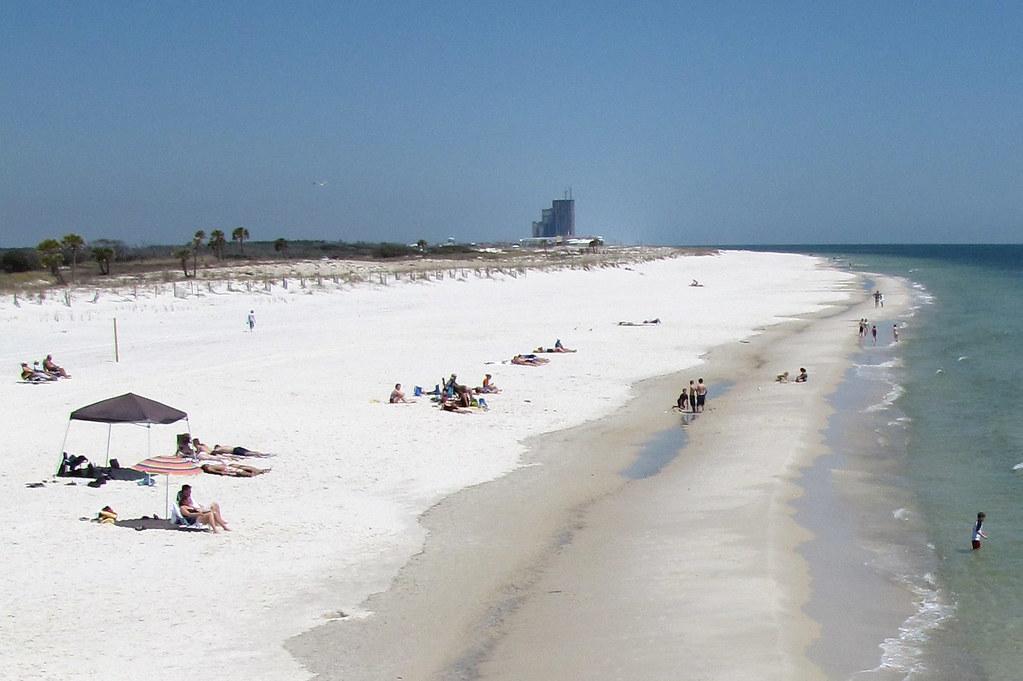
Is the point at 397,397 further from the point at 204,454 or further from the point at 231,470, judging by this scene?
the point at 231,470

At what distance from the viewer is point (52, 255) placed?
176 ft

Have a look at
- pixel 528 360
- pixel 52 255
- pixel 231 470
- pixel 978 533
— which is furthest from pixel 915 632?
pixel 52 255

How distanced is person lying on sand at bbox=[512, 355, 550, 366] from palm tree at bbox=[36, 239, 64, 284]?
30419mm

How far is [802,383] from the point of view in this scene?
28656 mm

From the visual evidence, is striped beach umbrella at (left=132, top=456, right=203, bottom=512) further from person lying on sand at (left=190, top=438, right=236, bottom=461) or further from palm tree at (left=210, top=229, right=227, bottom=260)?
palm tree at (left=210, top=229, right=227, bottom=260)

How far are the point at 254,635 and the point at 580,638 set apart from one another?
11.1 feet

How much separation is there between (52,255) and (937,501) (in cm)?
4988

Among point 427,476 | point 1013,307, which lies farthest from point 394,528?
point 1013,307

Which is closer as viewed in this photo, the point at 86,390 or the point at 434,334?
the point at 86,390

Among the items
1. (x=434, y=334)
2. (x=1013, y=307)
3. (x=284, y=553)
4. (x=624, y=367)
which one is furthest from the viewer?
(x=1013, y=307)

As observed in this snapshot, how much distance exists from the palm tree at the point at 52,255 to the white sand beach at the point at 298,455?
11.9 metres

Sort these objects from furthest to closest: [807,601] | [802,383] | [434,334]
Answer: [434,334] < [802,383] < [807,601]

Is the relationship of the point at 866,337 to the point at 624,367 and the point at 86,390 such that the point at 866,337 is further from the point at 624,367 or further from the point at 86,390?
the point at 86,390

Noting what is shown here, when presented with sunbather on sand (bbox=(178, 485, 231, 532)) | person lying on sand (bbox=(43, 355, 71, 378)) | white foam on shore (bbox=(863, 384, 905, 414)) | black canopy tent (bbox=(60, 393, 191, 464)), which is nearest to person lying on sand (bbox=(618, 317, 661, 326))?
white foam on shore (bbox=(863, 384, 905, 414))
